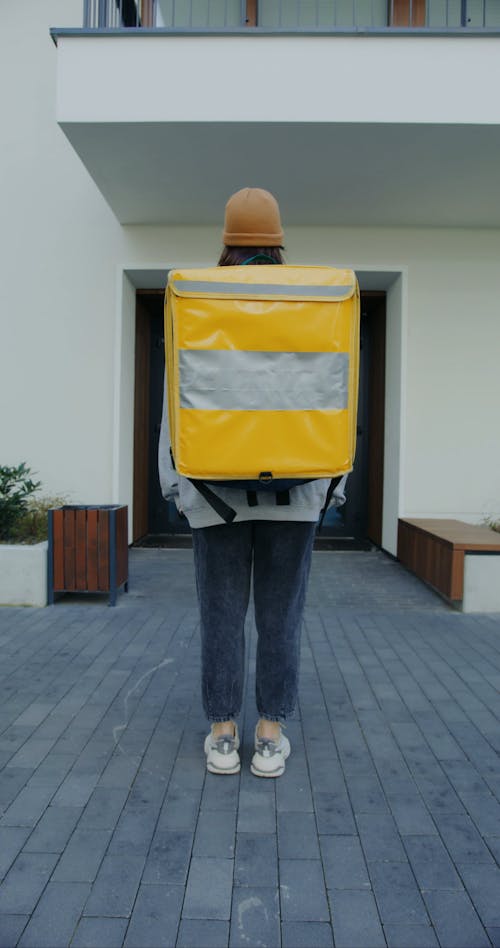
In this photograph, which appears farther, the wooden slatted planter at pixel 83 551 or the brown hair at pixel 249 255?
the wooden slatted planter at pixel 83 551

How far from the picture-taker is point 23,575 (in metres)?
5.22

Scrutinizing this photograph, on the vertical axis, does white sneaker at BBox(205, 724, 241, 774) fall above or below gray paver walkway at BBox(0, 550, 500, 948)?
above

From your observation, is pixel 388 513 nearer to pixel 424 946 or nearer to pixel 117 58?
pixel 117 58

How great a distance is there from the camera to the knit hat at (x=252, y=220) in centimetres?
239

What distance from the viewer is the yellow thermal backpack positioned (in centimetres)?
214

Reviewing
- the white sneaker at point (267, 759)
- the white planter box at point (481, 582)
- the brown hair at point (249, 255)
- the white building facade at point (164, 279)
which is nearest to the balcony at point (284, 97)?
the white building facade at point (164, 279)

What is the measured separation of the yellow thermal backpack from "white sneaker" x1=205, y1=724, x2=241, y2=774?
110 cm

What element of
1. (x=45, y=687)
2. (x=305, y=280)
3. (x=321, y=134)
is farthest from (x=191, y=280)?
(x=321, y=134)

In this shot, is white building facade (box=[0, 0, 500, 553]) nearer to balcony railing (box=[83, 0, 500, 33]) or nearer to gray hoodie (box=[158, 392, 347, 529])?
balcony railing (box=[83, 0, 500, 33])

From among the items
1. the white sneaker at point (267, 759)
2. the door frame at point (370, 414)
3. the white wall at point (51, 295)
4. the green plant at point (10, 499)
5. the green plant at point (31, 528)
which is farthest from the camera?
the door frame at point (370, 414)

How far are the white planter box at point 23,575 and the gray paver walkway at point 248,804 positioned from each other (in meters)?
0.80

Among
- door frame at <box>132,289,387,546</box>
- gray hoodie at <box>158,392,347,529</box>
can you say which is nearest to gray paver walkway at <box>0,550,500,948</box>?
gray hoodie at <box>158,392,347,529</box>

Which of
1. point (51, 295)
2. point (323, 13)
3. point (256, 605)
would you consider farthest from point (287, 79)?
point (256, 605)

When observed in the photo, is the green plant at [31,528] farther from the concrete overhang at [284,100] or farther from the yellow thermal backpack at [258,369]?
the yellow thermal backpack at [258,369]
